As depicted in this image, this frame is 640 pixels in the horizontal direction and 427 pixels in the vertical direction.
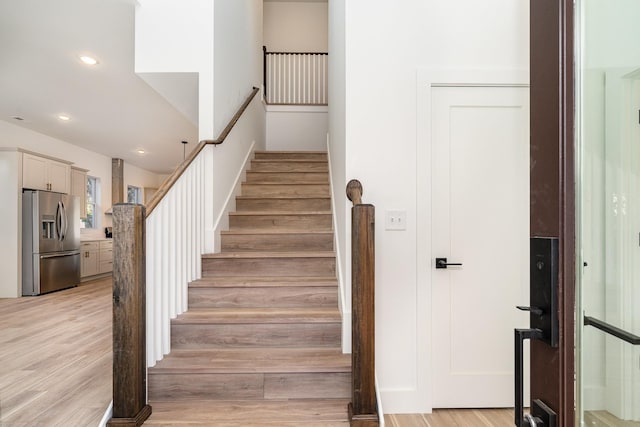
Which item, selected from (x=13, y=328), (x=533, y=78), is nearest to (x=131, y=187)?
(x=13, y=328)

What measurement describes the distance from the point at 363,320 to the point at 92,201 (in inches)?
304

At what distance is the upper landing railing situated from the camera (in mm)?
6258

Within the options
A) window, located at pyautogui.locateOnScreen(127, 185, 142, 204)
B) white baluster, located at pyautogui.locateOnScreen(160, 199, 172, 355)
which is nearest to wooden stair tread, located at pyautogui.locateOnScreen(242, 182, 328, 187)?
white baluster, located at pyautogui.locateOnScreen(160, 199, 172, 355)

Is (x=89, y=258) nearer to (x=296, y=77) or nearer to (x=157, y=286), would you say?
(x=296, y=77)

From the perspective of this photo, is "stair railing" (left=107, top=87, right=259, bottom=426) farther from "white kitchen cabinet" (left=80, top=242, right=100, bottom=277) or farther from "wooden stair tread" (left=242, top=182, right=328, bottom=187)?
"white kitchen cabinet" (left=80, top=242, right=100, bottom=277)

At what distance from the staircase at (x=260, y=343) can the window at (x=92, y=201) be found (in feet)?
19.5

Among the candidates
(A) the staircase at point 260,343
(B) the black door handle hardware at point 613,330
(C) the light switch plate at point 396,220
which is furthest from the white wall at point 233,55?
(B) the black door handle hardware at point 613,330

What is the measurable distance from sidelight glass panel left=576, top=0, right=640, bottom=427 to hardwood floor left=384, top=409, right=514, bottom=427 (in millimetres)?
1622

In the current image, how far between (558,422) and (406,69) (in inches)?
79.3

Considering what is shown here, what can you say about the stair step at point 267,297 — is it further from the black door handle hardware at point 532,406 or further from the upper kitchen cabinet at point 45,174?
the upper kitchen cabinet at point 45,174

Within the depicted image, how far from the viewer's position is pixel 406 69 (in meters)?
2.15

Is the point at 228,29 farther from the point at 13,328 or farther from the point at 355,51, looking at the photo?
the point at 13,328

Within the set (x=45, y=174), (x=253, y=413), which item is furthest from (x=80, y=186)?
(x=253, y=413)

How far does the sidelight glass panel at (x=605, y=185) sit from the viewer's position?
0.55 metres
